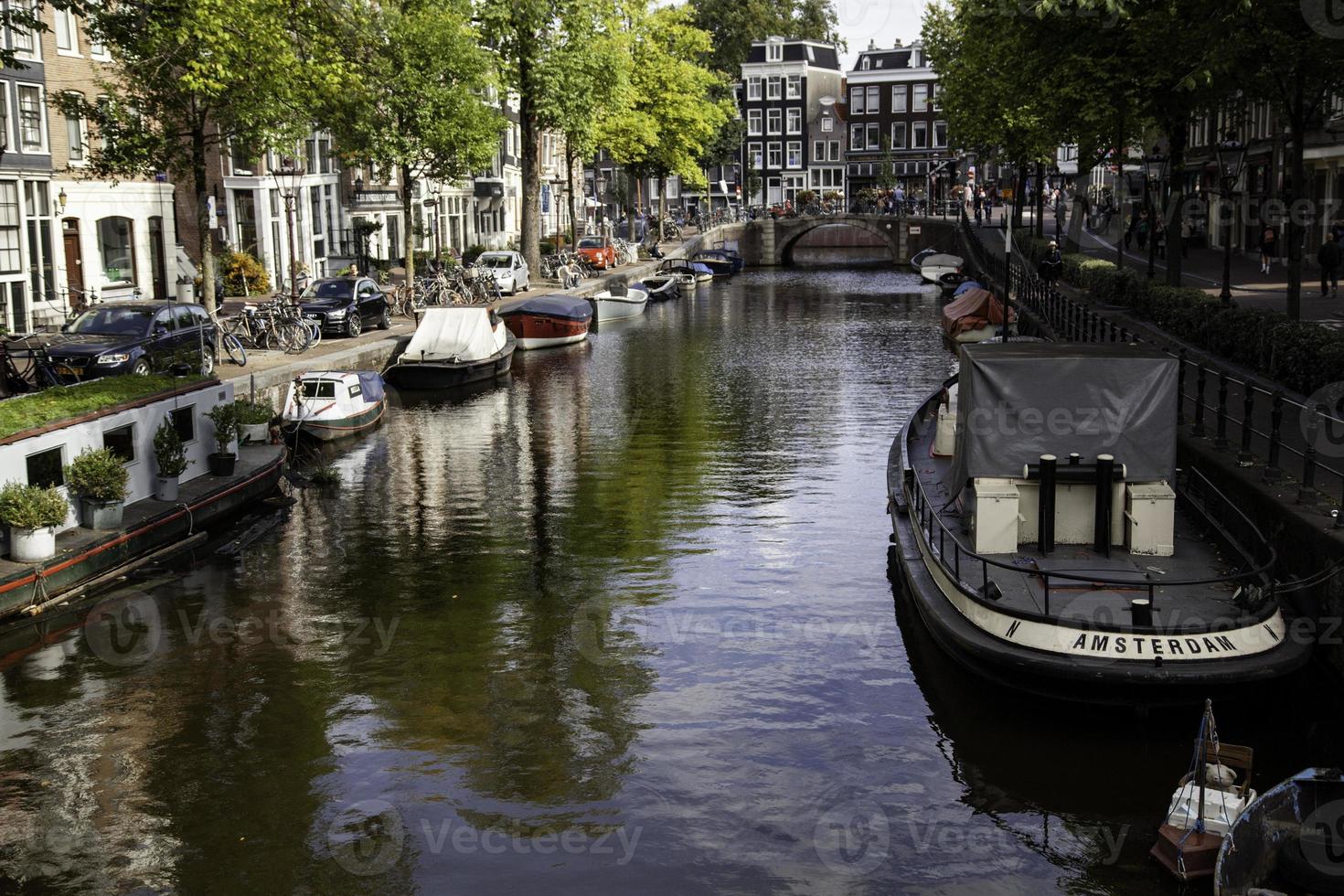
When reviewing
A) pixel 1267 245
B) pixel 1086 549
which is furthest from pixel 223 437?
pixel 1267 245

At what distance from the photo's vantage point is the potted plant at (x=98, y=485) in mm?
20250

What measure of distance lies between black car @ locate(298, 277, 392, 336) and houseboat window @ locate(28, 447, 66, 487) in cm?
2086

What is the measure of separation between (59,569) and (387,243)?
50.3 meters

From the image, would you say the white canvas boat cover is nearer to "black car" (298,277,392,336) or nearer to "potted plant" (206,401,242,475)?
"black car" (298,277,392,336)

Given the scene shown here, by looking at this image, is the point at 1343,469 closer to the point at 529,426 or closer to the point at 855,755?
the point at 855,755

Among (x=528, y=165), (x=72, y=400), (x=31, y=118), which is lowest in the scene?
(x=72, y=400)

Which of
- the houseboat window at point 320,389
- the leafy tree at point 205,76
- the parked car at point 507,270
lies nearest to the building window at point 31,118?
the leafy tree at point 205,76

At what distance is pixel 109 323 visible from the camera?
30.7 m

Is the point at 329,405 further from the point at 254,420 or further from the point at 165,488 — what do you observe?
the point at 165,488

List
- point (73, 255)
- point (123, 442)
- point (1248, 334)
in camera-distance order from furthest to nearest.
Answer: point (73, 255)
point (1248, 334)
point (123, 442)

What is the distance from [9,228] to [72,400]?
70.6 feet

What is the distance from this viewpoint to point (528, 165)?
205 ft

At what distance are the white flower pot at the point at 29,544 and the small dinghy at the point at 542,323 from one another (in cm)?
2912

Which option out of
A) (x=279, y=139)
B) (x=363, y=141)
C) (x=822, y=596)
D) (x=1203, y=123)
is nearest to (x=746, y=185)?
(x=1203, y=123)
